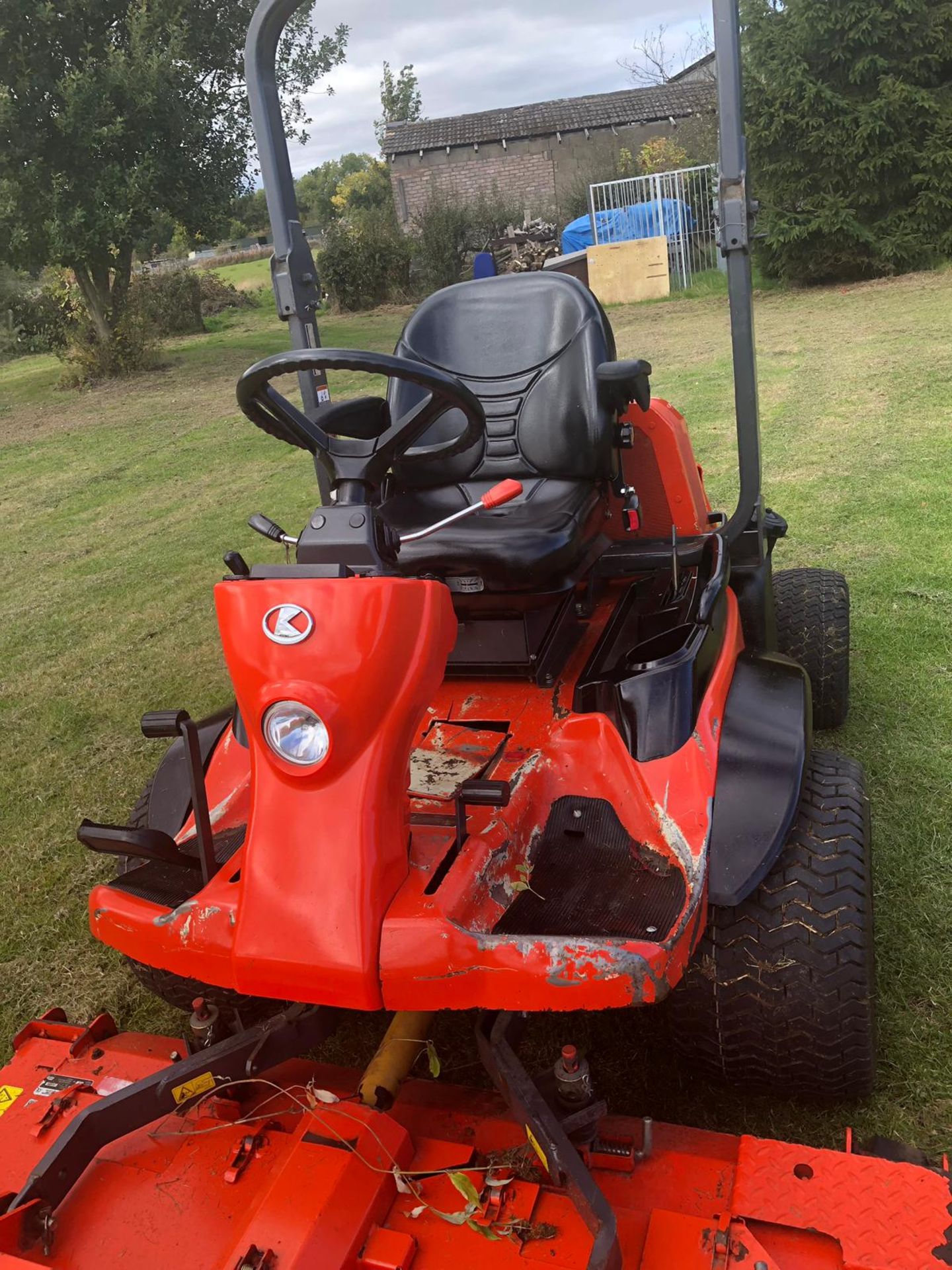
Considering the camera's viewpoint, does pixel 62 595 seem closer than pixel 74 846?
No

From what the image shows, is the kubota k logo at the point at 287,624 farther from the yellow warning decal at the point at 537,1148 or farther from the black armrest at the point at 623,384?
the black armrest at the point at 623,384

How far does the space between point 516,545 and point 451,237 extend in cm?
1648

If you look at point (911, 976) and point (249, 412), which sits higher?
point (249, 412)

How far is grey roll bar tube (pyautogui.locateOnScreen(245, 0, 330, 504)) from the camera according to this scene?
2703 mm

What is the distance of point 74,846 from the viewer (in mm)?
3309

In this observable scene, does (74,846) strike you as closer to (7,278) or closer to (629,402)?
(629,402)

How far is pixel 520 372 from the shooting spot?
9.37 ft

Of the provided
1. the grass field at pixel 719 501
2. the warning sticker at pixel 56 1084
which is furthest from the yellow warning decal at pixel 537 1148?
the warning sticker at pixel 56 1084

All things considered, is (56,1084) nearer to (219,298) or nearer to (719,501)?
(719,501)

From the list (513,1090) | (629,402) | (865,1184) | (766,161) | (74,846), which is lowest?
(74,846)

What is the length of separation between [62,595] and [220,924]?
460cm

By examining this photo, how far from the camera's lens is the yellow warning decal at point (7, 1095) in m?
1.93

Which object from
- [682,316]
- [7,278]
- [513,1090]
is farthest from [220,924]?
[7,278]

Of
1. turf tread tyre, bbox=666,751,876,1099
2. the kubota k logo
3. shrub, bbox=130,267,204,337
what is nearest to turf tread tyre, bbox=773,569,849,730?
turf tread tyre, bbox=666,751,876,1099
